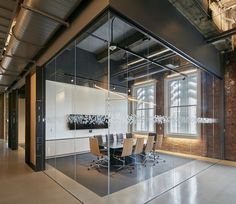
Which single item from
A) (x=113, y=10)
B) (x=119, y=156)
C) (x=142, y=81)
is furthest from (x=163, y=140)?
(x=113, y=10)

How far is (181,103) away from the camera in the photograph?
5297 millimetres

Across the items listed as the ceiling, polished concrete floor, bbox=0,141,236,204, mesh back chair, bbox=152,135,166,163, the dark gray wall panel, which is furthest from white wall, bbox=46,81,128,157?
the dark gray wall panel

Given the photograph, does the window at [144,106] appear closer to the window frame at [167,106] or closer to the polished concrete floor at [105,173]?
the window frame at [167,106]

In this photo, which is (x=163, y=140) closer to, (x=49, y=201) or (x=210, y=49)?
(x=49, y=201)

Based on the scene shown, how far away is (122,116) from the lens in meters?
3.70

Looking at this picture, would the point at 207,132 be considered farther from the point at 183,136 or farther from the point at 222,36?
the point at 222,36

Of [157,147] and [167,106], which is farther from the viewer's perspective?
[167,106]

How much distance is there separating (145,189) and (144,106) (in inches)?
69.7

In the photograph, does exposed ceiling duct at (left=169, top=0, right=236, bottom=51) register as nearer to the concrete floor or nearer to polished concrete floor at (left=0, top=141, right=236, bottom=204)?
polished concrete floor at (left=0, top=141, right=236, bottom=204)

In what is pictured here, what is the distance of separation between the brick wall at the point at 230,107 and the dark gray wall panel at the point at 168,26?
48.0 inches

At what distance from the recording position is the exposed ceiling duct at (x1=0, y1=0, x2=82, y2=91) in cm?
284

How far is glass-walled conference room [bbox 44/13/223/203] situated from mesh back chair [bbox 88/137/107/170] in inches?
0.9

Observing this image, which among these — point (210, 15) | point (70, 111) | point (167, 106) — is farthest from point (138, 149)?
point (210, 15)

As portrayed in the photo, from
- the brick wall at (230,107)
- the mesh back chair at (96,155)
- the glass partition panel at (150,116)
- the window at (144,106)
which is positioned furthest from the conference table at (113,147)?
the brick wall at (230,107)
